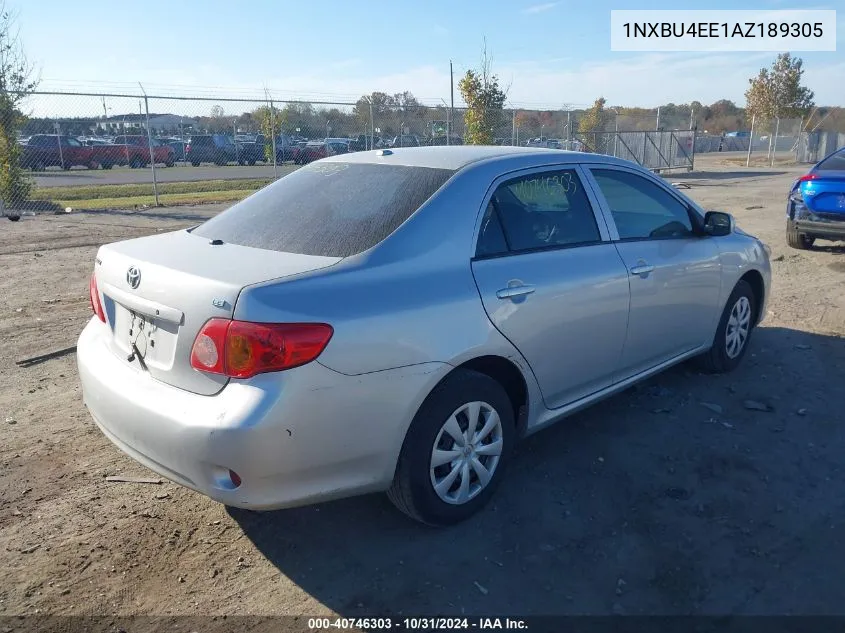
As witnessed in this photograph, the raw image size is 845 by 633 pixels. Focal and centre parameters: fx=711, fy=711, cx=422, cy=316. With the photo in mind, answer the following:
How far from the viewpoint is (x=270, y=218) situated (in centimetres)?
363

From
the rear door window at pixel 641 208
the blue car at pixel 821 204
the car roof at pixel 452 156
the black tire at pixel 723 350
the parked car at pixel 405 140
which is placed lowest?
the black tire at pixel 723 350

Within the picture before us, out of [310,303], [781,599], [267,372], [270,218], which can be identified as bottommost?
[781,599]

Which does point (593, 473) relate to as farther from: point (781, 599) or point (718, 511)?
point (781, 599)

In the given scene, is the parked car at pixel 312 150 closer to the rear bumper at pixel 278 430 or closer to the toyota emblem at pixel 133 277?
the toyota emblem at pixel 133 277

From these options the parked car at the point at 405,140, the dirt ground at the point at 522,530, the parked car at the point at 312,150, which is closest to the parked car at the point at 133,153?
the parked car at the point at 312,150

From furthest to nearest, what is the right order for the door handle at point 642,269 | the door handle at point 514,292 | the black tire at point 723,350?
the black tire at point 723,350
the door handle at point 642,269
the door handle at point 514,292

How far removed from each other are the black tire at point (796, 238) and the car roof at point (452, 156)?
7161mm

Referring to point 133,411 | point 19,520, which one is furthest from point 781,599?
point 19,520

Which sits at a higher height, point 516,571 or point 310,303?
point 310,303

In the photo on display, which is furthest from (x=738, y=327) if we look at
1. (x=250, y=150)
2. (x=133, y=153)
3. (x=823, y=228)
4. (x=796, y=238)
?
(x=133, y=153)

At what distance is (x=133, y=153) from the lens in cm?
3256

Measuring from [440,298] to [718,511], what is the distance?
1.80 metres

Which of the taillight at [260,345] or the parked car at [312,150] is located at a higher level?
the parked car at [312,150]

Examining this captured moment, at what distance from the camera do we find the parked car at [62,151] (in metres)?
29.5
